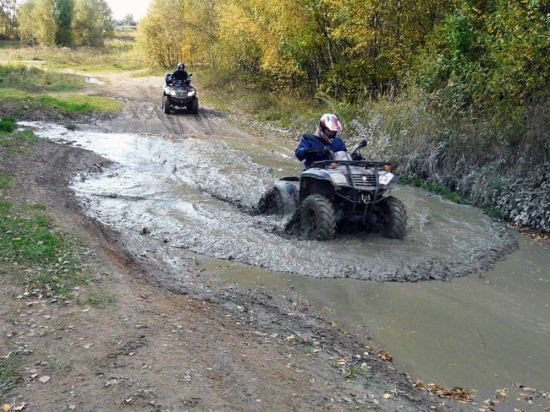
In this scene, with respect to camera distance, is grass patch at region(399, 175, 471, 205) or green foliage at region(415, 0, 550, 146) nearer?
green foliage at region(415, 0, 550, 146)

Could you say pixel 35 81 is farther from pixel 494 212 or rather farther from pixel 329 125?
pixel 494 212

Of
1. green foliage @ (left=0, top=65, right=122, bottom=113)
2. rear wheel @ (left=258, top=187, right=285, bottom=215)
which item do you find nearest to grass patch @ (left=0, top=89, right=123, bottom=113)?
green foliage @ (left=0, top=65, right=122, bottom=113)

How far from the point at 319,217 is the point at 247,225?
1521 millimetres

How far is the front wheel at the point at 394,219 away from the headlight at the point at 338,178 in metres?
0.88

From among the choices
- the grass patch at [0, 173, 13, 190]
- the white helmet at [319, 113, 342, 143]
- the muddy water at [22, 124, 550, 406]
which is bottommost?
the muddy water at [22, 124, 550, 406]

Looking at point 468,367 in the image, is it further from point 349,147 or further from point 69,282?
point 349,147

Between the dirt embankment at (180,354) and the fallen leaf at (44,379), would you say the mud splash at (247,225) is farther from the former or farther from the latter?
the fallen leaf at (44,379)

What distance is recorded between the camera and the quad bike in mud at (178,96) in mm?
20719

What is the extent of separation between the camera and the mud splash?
713 cm

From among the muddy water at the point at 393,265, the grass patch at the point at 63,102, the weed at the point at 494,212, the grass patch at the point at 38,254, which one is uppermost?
the grass patch at the point at 63,102

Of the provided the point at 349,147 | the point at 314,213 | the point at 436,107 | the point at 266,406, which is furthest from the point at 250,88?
the point at 266,406

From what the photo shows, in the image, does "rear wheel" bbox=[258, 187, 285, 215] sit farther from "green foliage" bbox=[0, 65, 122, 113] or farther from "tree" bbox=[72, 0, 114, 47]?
"tree" bbox=[72, 0, 114, 47]

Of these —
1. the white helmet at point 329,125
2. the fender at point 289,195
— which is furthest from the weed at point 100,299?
the white helmet at point 329,125

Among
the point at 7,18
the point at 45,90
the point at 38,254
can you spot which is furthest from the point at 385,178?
the point at 7,18
